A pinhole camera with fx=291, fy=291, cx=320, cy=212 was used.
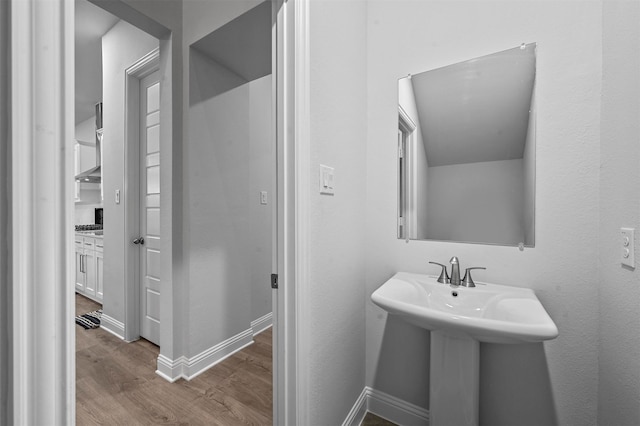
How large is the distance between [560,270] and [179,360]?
88.6 inches

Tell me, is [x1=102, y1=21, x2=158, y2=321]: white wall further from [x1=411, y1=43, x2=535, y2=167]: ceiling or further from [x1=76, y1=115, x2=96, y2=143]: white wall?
[x1=76, y1=115, x2=96, y2=143]: white wall

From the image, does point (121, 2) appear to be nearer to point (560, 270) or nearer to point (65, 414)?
point (65, 414)

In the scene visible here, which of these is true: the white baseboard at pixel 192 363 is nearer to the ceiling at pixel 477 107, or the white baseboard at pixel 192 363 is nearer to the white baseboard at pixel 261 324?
the white baseboard at pixel 261 324

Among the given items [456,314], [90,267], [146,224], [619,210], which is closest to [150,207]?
[146,224]

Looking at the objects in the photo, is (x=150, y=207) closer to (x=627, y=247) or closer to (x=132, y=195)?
(x=132, y=195)

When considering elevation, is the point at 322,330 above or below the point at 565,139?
below

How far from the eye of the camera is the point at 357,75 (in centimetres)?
156

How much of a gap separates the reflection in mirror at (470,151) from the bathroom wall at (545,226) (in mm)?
47

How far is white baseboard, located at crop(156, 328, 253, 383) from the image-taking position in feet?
6.43

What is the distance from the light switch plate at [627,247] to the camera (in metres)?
0.91

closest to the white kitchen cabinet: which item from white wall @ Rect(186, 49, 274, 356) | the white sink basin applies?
white wall @ Rect(186, 49, 274, 356)

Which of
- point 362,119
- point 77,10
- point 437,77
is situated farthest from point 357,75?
point 77,10

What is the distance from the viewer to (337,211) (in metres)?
1.36

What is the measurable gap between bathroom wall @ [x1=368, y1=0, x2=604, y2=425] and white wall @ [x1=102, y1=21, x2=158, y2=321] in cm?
227
